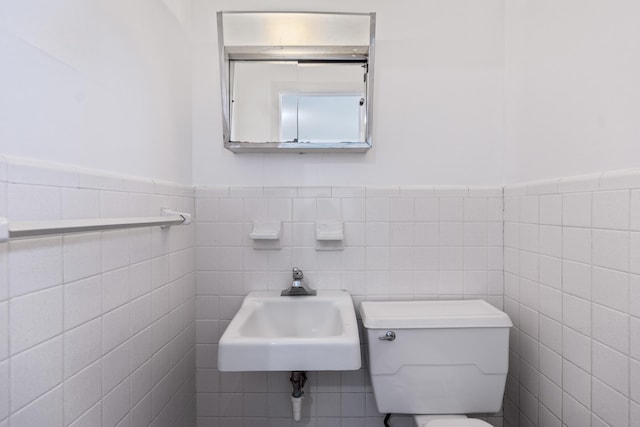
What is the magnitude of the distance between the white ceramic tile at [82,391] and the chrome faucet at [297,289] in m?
0.67

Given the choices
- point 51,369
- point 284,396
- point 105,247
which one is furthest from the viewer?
point 284,396

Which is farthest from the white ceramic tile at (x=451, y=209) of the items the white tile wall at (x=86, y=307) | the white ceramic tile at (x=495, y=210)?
the white tile wall at (x=86, y=307)

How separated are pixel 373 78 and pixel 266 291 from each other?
101 centimetres

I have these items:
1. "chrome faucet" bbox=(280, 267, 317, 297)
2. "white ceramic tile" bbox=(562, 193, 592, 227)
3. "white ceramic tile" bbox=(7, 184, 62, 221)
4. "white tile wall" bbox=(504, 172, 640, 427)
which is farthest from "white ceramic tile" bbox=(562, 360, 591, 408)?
"white ceramic tile" bbox=(7, 184, 62, 221)

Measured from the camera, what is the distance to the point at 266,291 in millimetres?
1414

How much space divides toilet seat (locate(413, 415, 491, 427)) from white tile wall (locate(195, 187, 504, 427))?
319 millimetres

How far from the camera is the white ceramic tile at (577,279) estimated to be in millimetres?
965

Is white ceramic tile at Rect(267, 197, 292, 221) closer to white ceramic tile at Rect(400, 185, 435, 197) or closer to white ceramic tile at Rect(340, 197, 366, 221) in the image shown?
white ceramic tile at Rect(340, 197, 366, 221)

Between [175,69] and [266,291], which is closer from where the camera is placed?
[175,69]

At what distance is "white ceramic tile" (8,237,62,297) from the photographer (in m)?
0.60

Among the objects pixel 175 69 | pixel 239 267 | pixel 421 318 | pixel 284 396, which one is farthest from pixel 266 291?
pixel 175 69

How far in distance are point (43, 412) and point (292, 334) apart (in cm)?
80

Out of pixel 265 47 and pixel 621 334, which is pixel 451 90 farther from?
pixel 621 334

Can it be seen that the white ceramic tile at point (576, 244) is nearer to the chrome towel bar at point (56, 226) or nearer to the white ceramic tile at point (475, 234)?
the white ceramic tile at point (475, 234)
